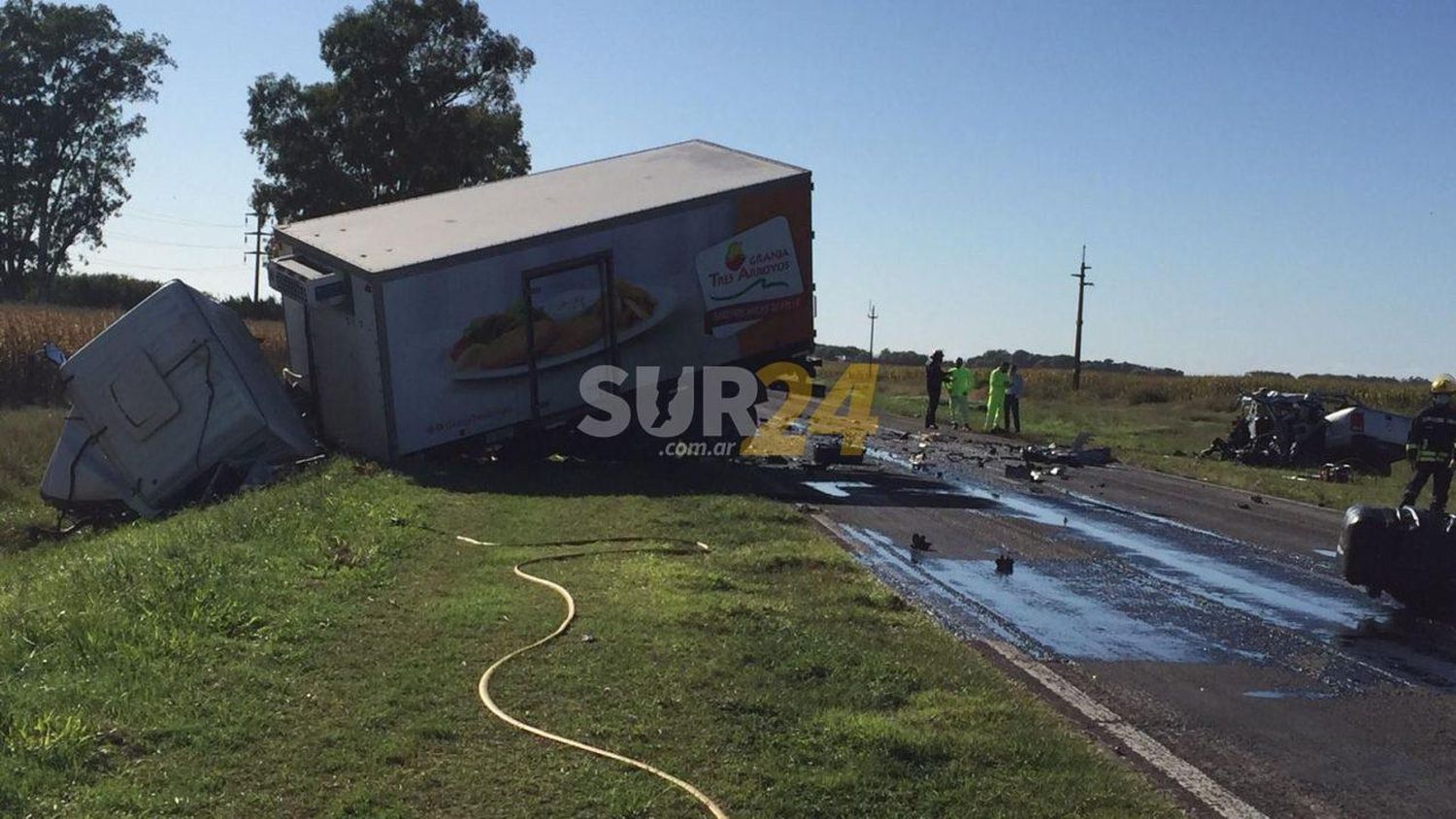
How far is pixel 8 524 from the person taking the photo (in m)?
18.5

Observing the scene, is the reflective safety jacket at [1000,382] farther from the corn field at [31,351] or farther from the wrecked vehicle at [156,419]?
the wrecked vehicle at [156,419]

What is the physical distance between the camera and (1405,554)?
32.6 feet

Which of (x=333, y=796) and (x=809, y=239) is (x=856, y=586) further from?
(x=809, y=239)

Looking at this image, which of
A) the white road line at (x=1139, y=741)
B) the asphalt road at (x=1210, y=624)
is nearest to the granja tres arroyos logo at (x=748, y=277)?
the asphalt road at (x=1210, y=624)

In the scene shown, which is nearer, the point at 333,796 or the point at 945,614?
the point at 333,796

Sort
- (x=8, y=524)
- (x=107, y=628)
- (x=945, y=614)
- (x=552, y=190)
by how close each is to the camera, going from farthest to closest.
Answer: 1. (x=552, y=190)
2. (x=8, y=524)
3. (x=945, y=614)
4. (x=107, y=628)

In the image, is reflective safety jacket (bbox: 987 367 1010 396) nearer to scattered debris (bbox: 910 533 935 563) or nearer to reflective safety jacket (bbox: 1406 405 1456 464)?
reflective safety jacket (bbox: 1406 405 1456 464)

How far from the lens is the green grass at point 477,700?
5176 mm

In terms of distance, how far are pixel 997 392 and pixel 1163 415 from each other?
14821 mm

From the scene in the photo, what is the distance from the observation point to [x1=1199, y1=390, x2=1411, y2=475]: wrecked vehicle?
78.4 ft

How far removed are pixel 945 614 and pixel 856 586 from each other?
76 cm

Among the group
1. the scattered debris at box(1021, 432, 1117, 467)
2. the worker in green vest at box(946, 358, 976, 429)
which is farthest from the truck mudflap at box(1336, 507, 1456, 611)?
the worker in green vest at box(946, 358, 976, 429)

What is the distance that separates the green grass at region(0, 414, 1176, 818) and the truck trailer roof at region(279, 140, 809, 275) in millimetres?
6910

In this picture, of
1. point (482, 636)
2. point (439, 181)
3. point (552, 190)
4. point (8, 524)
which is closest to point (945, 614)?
point (482, 636)
